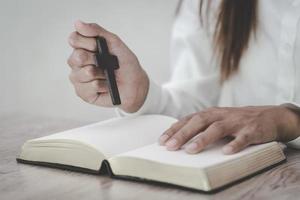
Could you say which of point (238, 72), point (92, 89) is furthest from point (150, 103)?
point (238, 72)

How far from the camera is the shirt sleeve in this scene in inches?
60.7

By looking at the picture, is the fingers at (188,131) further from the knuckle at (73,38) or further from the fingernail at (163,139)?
the knuckle at (73,38)

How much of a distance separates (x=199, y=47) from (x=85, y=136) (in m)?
0.78

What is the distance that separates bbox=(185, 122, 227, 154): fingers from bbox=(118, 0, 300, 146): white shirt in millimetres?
365

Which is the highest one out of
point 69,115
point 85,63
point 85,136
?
point 85,63

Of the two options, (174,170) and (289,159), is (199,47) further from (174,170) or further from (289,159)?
(174,170)

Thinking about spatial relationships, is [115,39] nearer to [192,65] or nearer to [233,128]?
[233,128]

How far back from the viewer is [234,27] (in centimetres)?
148

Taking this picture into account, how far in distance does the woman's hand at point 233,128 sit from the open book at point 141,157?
0.6 inches

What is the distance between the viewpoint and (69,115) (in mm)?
2254

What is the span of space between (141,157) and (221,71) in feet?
2.74

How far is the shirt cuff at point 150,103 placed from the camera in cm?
121

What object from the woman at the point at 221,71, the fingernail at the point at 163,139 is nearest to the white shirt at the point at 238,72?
the woman at the point at 221,71

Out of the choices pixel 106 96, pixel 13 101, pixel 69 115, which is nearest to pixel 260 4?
pixel 106 96
